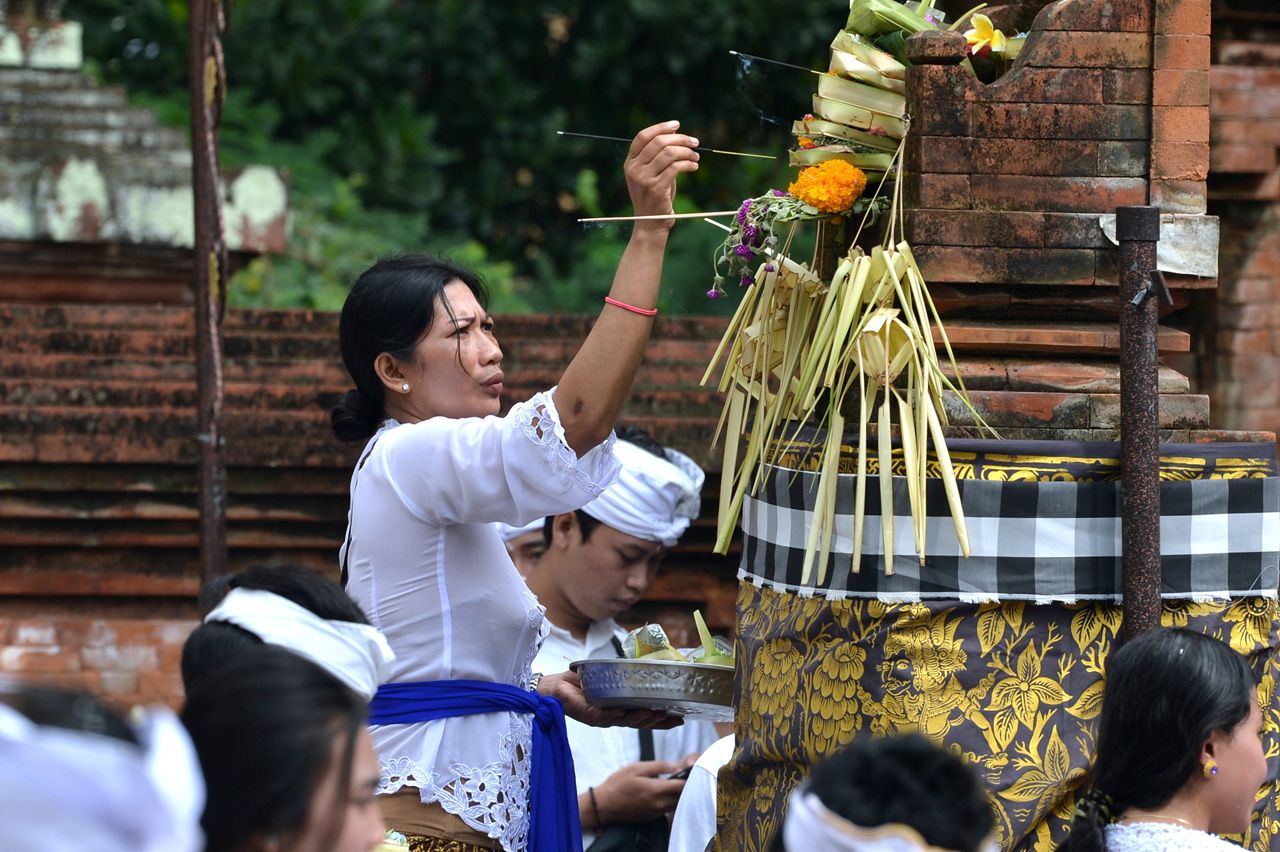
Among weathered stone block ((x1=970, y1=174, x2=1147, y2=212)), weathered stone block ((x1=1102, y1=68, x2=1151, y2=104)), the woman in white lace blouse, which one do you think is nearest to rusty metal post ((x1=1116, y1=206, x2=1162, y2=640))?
weathered stone block ((x1=970, y1=174, x2=1147, y2=212))

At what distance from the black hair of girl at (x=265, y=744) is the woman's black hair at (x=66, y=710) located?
0.19 m

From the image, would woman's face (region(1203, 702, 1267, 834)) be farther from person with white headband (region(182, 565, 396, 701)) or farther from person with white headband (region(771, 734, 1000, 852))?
person with white headband (region(182, 565, 396, 701))

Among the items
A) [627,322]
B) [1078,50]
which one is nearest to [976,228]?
[1078,50]

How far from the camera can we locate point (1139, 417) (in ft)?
8.20

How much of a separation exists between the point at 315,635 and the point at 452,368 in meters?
0.91

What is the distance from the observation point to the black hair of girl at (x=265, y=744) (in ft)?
5.22

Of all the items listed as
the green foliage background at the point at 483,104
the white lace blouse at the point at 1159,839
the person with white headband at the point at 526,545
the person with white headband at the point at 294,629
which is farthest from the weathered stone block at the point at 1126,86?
the green foliage background at the point at 483,104

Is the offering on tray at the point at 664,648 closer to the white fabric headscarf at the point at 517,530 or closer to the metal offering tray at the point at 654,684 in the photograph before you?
the metal offering tray at the point at 654,684

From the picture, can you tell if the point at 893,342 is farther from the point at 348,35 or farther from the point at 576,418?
the point at 348,35

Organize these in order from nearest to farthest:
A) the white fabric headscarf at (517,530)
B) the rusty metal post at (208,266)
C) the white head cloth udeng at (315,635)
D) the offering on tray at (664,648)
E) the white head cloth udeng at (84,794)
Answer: the white head cloth udeng at (84,794), the white head cloth udeng at (315,635), the offering on tray at (664,648), the rusty metal post at (208,266), the white fabric headscarf at (517,530)

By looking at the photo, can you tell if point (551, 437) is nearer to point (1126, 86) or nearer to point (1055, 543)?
point (1055, 543)

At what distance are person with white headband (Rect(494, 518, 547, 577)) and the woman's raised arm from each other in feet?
6.36

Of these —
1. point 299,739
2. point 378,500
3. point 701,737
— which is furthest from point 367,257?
point 299,739

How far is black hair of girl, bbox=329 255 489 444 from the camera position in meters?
2.73
